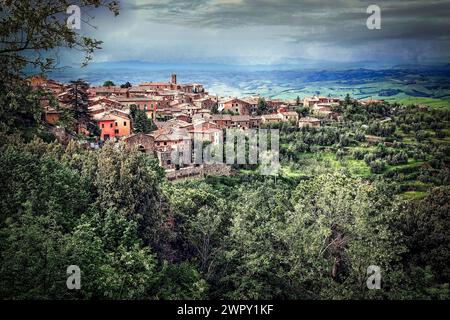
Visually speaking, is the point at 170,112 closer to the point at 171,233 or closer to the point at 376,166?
the point at 376,166

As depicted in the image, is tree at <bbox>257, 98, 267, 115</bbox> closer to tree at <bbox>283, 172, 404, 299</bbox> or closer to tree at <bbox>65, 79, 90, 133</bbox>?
tree at <bbox>65, 79, 90, 133</bbox>

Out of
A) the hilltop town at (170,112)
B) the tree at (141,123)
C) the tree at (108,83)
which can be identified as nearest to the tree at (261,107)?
the hilltop town at (170,112)

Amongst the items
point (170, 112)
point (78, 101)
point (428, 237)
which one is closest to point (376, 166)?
point (428, 237)

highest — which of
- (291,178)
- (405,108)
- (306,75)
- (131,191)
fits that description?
(306,75)
